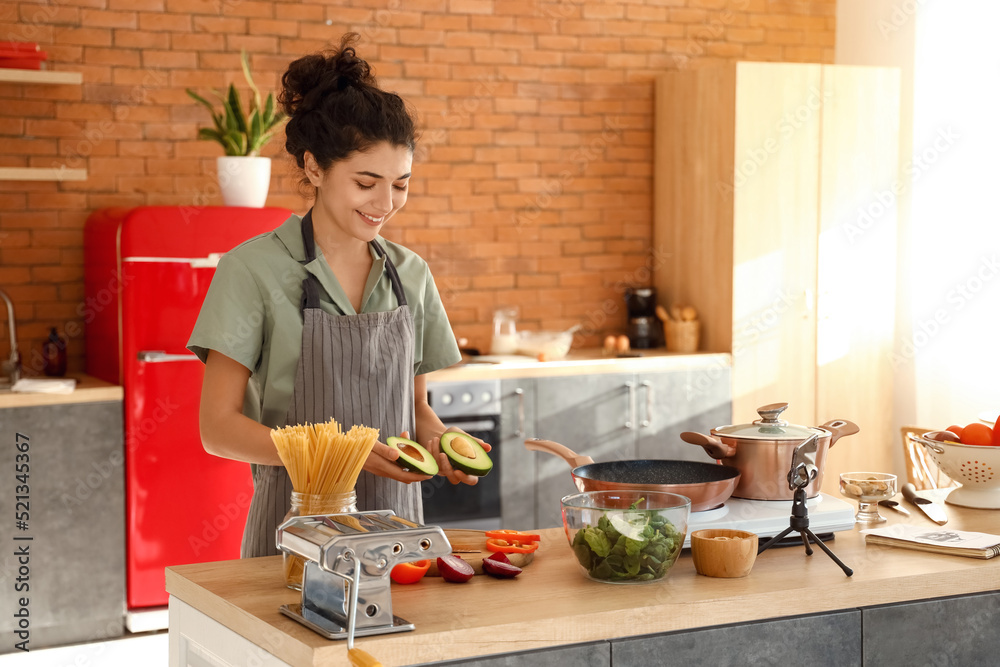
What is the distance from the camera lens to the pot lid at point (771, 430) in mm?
2244

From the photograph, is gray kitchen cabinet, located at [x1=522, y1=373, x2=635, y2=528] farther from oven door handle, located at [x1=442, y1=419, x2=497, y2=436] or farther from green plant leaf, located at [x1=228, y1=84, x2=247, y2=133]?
green plant leaf, located at [x1=228, y1=84, x2=247, y2=133]

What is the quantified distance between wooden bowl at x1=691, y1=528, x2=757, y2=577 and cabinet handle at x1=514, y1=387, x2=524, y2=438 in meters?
2.86

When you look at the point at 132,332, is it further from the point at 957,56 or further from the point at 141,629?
the point at 957,56

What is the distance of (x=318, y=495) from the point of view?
1756 mm

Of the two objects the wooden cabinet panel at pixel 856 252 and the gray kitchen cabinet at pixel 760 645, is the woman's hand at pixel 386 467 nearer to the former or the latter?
the gray kitchen cabinet at pixel 760 645

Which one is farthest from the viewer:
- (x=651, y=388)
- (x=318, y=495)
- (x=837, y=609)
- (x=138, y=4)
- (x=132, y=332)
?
(x=651, y=388)

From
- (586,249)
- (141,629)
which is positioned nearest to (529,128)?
(586,249)

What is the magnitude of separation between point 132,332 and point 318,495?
8.99 ft

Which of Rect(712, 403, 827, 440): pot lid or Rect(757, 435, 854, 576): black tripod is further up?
Rect(712, 403, 827, 440): pot lid

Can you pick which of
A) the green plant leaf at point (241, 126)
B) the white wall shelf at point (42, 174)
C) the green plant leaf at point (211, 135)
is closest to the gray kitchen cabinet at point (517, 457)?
the green plant leaf at point (241, 126)

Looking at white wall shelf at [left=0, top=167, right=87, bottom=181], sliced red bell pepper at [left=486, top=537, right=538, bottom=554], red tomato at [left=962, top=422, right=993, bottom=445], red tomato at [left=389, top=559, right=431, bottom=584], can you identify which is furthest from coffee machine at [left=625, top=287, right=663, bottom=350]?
red tomato at [left=389, top=559, right=431, bottom=584]

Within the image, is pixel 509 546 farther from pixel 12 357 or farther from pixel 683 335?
pixel 683 335

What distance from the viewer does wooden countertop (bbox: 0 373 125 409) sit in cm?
406

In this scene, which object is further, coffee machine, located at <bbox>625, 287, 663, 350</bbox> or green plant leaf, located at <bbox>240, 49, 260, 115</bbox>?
coffee machine, located at <bbox>625, 287, 663, 350</bbox>
